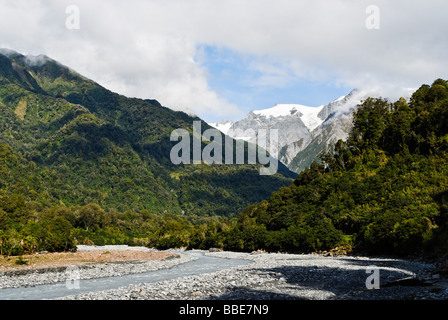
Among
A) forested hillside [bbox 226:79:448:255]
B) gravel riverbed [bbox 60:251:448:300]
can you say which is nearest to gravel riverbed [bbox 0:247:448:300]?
gravel riverbed [bbox 60:251:448:300]

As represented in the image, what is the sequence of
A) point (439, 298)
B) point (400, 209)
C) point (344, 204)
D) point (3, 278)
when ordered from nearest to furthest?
1. point (439, 298)
2. point (3, 278)
3. point (400, 209)
4. point (344, 204)

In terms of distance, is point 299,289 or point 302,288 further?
point 302,288

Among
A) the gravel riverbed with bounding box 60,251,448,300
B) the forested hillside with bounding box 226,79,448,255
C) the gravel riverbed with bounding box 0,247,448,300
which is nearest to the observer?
the gravel riverbed with bounding box 60,251,448,300

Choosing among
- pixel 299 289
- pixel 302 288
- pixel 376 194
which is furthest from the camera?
pixel 376 194

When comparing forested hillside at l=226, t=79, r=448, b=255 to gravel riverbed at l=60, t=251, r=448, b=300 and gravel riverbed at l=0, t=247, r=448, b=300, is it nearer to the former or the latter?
gravel riverbed at l=0, t=247, r=448, b=300

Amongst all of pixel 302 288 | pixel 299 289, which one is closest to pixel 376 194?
pixel 302 288

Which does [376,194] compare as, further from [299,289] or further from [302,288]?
[299,289]

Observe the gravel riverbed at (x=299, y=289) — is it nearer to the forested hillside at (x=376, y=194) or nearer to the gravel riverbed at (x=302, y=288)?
the gravel riverbed at (x=302, y=288)

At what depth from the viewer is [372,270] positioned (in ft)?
126

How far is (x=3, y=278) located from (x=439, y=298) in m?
44.3

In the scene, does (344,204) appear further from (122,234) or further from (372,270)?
(122,234)

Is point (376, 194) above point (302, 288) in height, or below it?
above

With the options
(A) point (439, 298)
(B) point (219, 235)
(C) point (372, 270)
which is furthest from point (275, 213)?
(A) point (439, 298)

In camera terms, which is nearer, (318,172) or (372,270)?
(372,270)
